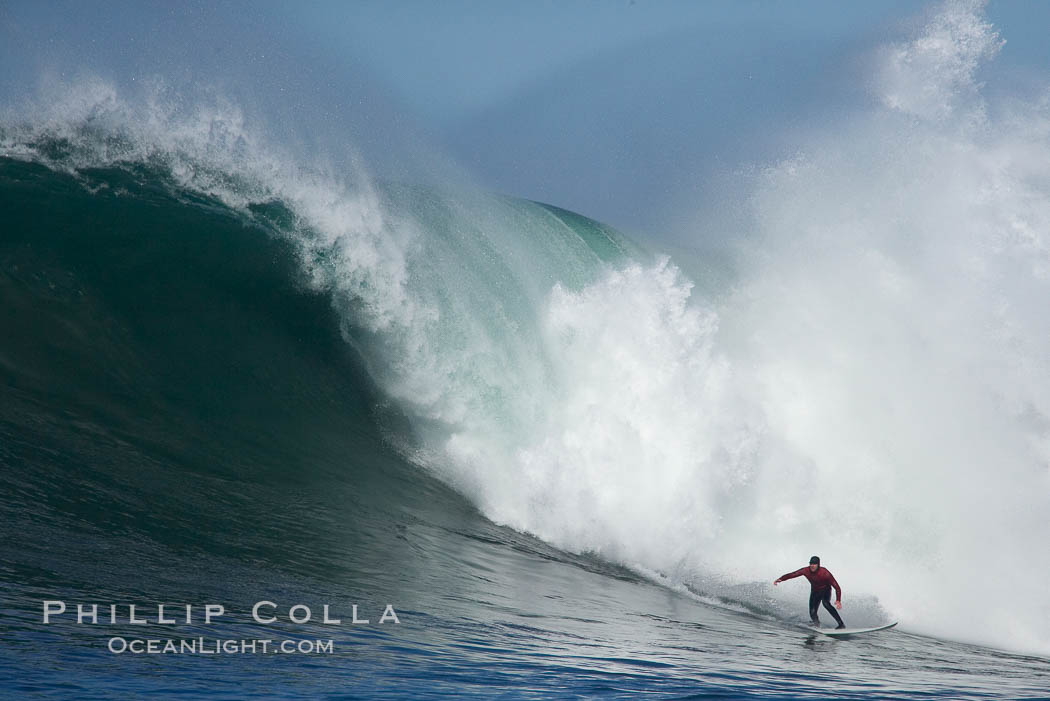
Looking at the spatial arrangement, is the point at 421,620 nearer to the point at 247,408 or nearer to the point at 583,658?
the point at 583,658

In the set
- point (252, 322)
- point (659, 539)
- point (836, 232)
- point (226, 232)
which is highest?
point (836, 232)

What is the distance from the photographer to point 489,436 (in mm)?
10609

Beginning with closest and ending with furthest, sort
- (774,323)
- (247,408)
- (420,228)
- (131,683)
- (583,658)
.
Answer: (131,683), (583,658), (247,408), (420,228), (774,323)

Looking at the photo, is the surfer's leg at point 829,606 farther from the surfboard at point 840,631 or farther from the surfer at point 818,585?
the surfboard at point 840,631

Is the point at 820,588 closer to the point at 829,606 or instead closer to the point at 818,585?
the point at 818,585

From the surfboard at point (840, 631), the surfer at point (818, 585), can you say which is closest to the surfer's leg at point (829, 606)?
the surfer at point (818, 585)

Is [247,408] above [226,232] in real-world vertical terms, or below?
below

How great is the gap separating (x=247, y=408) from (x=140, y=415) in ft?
3.93

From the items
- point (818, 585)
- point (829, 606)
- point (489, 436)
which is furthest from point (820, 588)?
point (489, 436)

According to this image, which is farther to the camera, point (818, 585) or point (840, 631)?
point (818, 585)

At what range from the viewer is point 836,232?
14516mm

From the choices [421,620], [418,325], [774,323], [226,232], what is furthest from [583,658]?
[774,323]

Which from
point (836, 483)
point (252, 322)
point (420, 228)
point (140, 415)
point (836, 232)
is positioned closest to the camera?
point (140, 415)

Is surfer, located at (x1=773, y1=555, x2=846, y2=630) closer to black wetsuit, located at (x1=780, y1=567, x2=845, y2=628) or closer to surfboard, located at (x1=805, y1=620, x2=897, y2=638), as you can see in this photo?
black wetsuit, located at (x1=780, y1=567, x2=845, y2=628)
